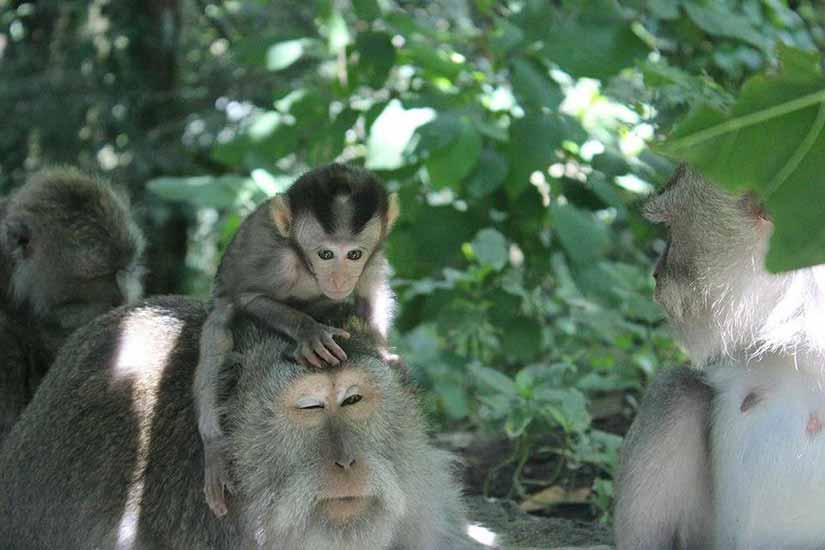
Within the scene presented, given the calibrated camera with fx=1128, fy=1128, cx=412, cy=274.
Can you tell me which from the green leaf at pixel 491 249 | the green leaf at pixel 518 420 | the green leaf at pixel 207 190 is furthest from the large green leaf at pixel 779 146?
the green leaf at pixel 207 190

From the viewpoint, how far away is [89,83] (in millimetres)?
9406

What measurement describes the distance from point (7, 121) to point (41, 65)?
0.66 metres

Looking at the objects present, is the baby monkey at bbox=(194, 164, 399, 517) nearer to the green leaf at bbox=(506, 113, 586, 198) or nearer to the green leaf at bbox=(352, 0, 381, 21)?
the green leaf at bbox=(506, 113, 586, 198)

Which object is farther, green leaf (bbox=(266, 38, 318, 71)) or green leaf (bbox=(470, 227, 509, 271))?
green leaf (bbox=(266, 38, 318, 71))

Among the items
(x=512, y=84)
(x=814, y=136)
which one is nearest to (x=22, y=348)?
(x=512, y=84)

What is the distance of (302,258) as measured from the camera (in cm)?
382

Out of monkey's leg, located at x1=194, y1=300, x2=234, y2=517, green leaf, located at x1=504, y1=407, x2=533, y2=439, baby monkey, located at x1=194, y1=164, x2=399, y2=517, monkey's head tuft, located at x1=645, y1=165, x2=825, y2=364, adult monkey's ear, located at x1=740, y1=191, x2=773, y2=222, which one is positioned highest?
adult monkey's ear, located at x1=740, y1=191, x2=773, y2=222

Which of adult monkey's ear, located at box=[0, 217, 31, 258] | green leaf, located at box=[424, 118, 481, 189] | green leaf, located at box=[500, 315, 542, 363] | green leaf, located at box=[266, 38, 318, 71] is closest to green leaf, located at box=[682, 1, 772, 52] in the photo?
green leaf, located at box=[424, 118, 481, 189]

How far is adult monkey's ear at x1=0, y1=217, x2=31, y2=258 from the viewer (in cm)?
506

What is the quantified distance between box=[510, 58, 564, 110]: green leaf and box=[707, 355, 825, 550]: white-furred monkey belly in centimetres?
212

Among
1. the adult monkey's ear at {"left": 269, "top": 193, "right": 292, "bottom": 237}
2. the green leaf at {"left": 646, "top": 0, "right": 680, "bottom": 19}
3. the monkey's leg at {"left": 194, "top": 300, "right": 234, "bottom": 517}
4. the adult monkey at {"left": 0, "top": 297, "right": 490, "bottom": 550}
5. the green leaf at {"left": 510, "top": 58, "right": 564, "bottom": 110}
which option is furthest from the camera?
the green leaf at {"left": 646, "top": 0, "right": 680, "bottom": 19}

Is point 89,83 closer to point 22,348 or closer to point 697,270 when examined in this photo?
point 22,348

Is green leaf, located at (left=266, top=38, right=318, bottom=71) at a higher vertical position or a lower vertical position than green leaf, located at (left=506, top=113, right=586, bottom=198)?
lower

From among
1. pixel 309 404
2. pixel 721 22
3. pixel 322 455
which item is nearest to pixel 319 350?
pixel 309 404
